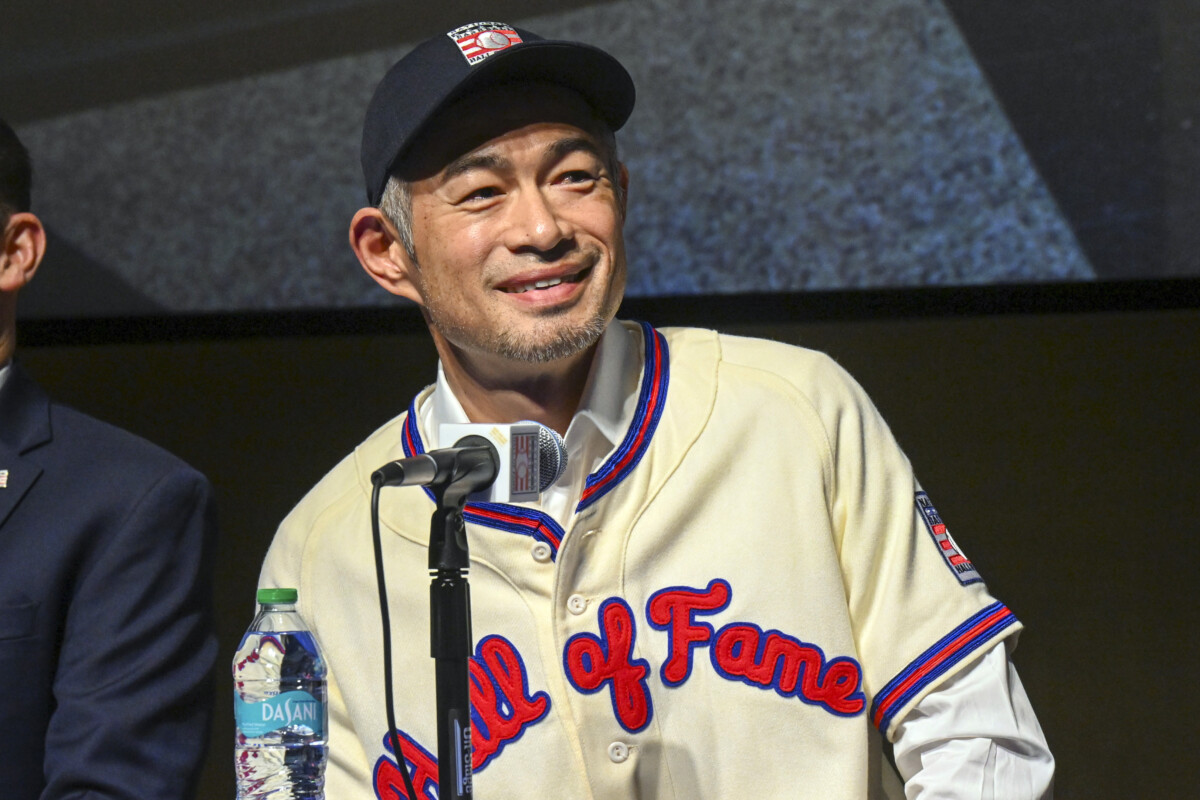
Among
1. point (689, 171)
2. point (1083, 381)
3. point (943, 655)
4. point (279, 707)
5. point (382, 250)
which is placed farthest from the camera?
point (689, 171)

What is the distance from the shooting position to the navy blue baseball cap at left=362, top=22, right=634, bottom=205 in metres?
1.32

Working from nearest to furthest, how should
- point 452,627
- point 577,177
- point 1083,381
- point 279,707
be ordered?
point 452,627, point 279,707, point 577,177, point 1083,381

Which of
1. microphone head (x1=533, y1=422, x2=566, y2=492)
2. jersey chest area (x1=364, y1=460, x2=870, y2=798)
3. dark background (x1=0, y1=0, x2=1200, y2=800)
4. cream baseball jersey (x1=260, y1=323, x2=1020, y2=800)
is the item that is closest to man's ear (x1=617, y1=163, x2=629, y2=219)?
cream baseball jersey (x1=260, y1=323, x2=1020, y2=800)

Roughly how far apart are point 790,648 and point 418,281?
0.55 metres

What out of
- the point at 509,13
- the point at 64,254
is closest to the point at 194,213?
the point at 64,254

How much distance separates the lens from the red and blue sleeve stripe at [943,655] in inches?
49.6

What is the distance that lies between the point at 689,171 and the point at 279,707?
1.61 m

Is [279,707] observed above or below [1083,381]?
below

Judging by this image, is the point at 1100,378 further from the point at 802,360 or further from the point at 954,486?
the point at 802,360

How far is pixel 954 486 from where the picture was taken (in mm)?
2377

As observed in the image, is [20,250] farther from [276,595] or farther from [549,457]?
[549,457]

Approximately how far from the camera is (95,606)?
143cm

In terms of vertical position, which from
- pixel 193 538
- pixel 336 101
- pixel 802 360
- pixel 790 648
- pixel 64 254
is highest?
pixel 336 101

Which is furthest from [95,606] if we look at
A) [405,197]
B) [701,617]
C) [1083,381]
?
[1083,381]
